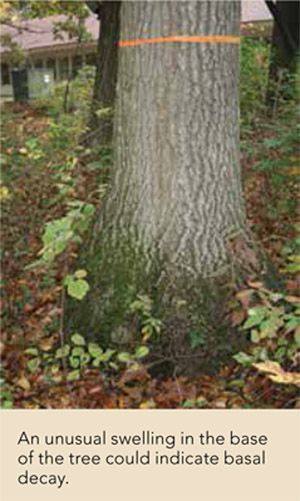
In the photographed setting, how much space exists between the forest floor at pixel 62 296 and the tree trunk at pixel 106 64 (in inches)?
18.8

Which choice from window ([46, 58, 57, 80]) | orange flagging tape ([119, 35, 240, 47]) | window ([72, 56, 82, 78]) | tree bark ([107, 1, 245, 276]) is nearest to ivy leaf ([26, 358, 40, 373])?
tree bark ([107, 1, 245, 276])

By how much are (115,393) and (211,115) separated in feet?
5.53

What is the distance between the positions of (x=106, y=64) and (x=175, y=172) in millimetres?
4531

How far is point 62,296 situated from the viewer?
12.8 ft

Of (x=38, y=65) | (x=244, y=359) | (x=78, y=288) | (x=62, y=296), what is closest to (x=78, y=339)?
(x=62, y=296)

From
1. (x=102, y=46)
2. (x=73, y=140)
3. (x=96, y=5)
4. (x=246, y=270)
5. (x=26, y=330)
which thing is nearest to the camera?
(x=246, y=270)

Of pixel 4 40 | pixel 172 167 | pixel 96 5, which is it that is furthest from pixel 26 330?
pixel 4 40

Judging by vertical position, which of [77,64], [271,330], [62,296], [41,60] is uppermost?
[41,60]

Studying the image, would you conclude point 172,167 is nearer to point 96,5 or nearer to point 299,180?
point 299,180

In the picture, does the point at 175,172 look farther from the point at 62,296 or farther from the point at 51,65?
the point at 51,65

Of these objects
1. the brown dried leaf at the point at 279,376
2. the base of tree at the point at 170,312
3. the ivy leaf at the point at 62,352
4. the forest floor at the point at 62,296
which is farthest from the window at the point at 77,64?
the brown dried leaf at the point at 279,376

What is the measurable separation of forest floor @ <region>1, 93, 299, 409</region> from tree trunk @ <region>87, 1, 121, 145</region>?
1.57ft

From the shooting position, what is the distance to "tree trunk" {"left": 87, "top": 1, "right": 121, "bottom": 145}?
24.4 feet

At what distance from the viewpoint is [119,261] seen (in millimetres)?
3918
